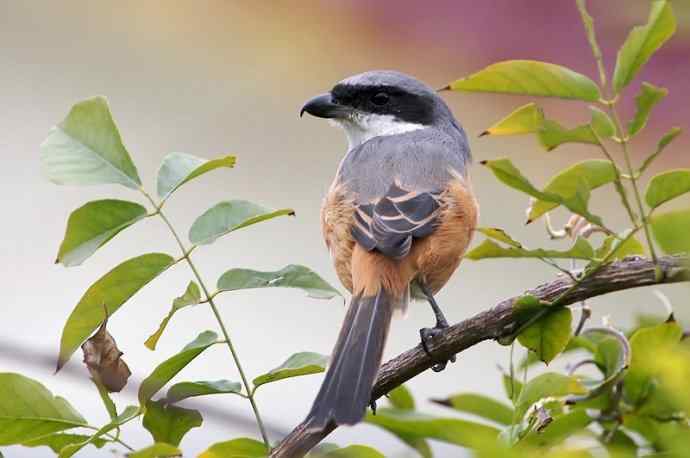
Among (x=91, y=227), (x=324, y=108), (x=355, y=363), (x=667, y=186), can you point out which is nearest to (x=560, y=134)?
(x=667, y=186)

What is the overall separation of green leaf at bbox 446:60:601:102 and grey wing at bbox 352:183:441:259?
89cm

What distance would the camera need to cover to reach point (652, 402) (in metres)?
1.90

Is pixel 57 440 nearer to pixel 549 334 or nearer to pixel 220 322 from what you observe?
pixel 220 322

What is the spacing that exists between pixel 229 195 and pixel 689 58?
2.80 m

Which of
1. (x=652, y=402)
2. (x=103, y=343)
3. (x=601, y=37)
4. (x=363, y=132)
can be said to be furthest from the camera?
(x=601, y=37)

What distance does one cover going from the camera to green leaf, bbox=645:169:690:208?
1.58 m

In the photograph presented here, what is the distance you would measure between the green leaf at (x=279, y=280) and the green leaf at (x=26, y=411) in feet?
1.14

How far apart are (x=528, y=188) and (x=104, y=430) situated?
72cm

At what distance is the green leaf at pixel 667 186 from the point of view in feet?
5.19

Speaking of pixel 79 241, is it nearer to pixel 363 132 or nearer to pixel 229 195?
pixel 363 132

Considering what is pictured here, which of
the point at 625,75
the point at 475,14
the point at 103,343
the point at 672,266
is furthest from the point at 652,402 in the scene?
the point at 475,14

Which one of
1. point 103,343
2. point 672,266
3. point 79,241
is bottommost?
point 672,266

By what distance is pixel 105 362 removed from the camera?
67.9 inches

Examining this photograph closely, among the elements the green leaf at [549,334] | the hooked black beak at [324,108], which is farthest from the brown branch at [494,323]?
the hooked black beak at [324,108]
